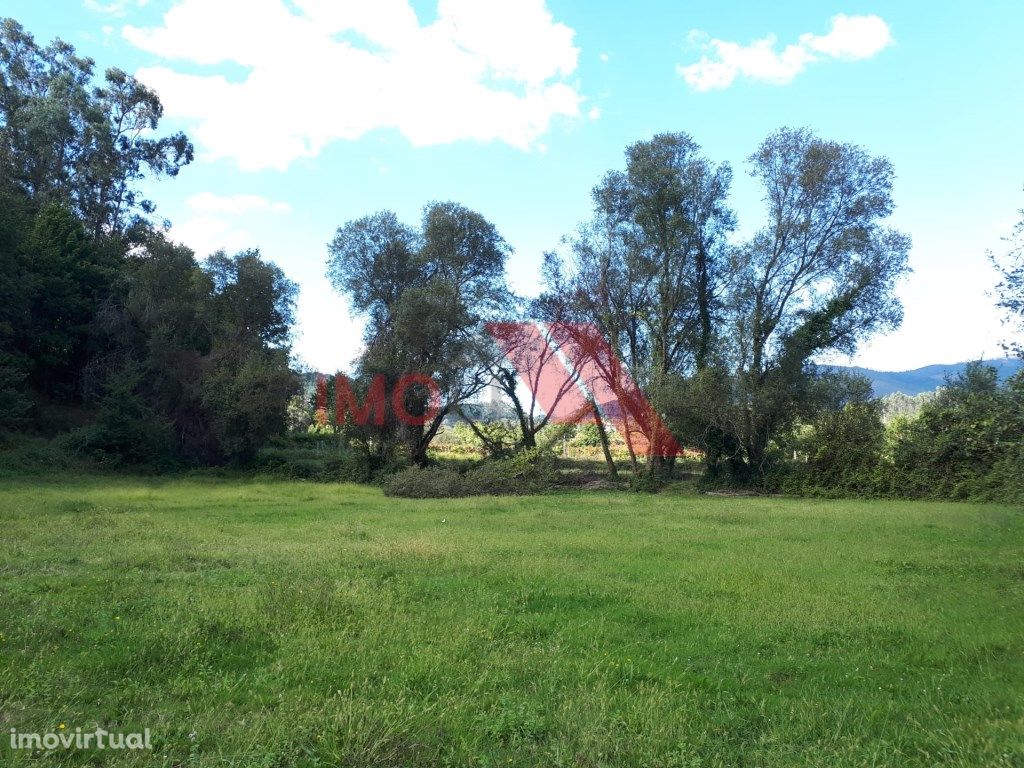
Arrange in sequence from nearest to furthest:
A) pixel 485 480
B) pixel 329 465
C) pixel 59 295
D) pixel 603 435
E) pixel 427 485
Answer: pixel 427 485 → pixel 485 480 → pixel 329 465 → pixel 59 295 → pixel 603 435

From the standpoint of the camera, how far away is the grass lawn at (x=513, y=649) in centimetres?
452

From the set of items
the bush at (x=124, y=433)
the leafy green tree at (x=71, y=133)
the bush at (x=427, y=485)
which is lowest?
the bush at (x=427, y=485)

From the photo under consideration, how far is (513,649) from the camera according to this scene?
6531 mm

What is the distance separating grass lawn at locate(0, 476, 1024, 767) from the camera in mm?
4516

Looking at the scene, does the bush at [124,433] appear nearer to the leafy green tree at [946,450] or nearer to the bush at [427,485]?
the bush at [427,485]

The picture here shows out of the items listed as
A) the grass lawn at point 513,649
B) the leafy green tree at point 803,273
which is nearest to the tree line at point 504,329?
the leafy green tree at point 803,273

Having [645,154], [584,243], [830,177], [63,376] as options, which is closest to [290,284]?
[63,376]

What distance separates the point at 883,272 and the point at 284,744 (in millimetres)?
32072

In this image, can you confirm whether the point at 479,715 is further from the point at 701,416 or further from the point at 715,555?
the point at 701,416

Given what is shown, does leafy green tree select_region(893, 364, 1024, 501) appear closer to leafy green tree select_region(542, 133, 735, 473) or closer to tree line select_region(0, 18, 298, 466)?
leafy green tree select_region(542, 133, 735, 473)

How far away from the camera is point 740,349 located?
29.2 metres

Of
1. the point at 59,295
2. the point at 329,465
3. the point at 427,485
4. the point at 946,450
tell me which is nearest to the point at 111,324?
the point at 59,295

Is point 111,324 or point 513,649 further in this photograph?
point 111,324

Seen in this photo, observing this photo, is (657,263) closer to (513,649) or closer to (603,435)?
(603,435)
